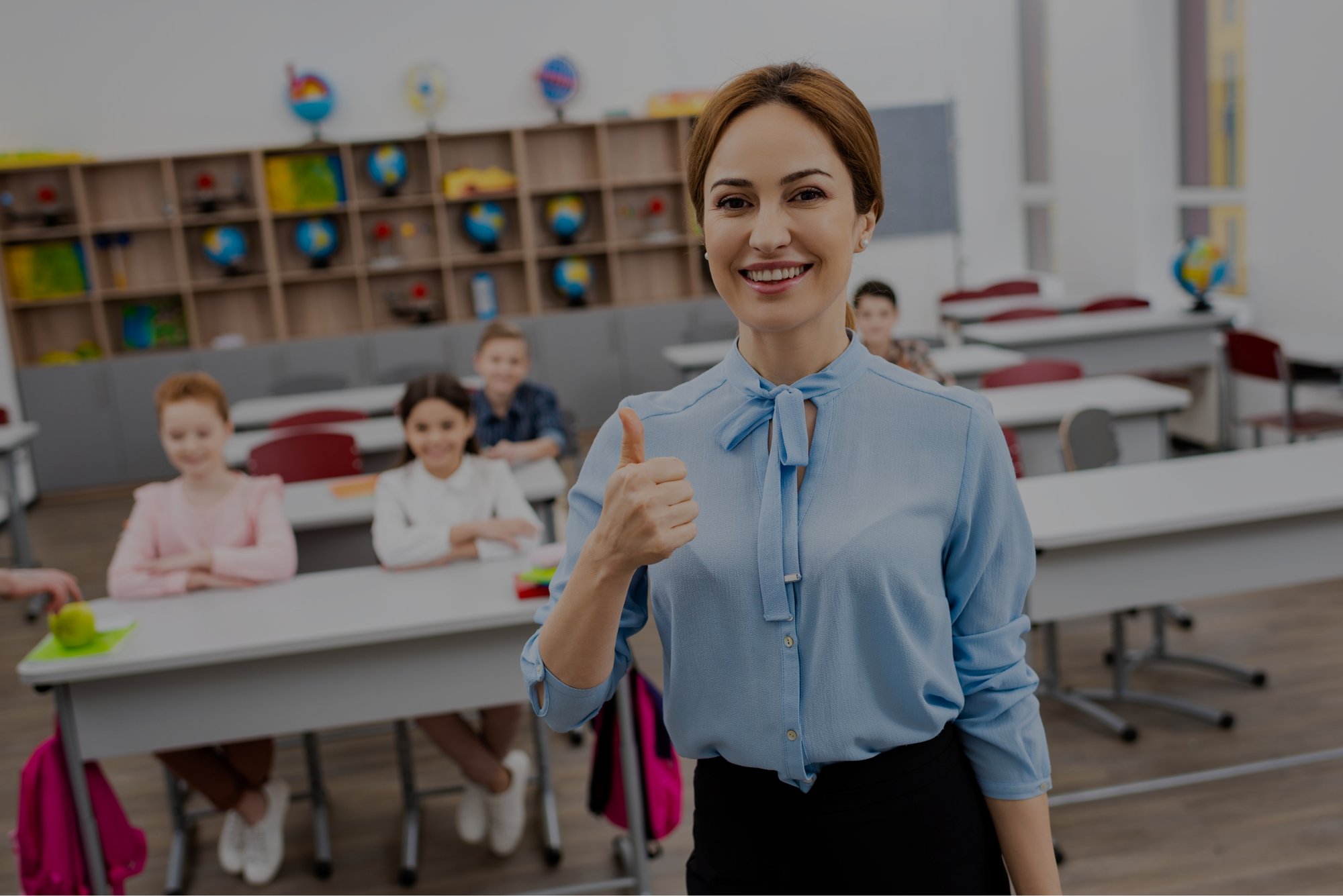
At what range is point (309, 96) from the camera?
7660 millimetres

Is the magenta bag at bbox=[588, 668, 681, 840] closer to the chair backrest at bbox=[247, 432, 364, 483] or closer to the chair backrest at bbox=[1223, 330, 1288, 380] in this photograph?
the chair backrest at bbox=[247, 432, 364, 483]

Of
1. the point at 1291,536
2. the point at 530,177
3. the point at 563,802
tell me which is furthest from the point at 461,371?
the point at 1291,536

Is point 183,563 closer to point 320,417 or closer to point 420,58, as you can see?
point 320,417

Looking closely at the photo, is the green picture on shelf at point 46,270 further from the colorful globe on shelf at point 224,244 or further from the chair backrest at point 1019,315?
the chair backrest at point 1019,315

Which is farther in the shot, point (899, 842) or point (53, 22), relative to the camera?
point (53, 22)

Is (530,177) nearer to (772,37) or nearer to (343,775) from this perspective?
(772,37)

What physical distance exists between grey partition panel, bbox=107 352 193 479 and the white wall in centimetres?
142

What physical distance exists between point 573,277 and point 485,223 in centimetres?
67

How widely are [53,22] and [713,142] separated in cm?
795

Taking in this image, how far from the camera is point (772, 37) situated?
8.13 meters

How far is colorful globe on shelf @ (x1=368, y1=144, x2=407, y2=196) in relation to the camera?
7.71 meters

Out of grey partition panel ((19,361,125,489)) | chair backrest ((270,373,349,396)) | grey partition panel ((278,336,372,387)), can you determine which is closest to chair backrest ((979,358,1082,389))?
chair backrest ((270,373,349,396))

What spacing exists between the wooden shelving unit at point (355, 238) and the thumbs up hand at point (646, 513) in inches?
279

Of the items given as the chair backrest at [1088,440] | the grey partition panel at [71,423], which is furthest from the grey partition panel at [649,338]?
the chair backrest at [1088,440]
